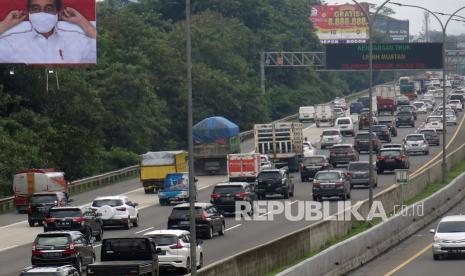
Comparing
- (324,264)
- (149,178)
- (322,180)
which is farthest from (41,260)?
(149,178)

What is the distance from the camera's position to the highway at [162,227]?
4650 centimetres

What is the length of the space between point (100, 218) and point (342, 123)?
64729mm

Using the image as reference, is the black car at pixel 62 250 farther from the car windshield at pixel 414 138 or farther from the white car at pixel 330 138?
the white car at pixel 330 138

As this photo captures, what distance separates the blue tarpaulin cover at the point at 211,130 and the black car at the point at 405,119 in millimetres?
42353

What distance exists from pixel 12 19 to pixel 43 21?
2.07m

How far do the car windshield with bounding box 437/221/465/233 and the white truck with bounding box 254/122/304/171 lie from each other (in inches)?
1582

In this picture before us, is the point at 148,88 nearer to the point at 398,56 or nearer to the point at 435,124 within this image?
the point at 435,124

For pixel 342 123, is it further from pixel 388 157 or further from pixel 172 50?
pixel 388 157

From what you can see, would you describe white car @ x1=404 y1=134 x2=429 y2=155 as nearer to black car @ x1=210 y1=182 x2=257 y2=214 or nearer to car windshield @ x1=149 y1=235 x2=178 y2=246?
black car @ x1=210 y1=182 x2=257 y2=214

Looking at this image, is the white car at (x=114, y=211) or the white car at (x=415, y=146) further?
the white car at (x=415, y=146)

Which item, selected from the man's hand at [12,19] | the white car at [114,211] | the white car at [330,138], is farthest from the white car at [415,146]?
the white car at [114,211]

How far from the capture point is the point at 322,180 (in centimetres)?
6481

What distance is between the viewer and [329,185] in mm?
64875

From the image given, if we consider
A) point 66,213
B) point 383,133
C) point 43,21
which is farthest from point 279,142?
point 66,213
